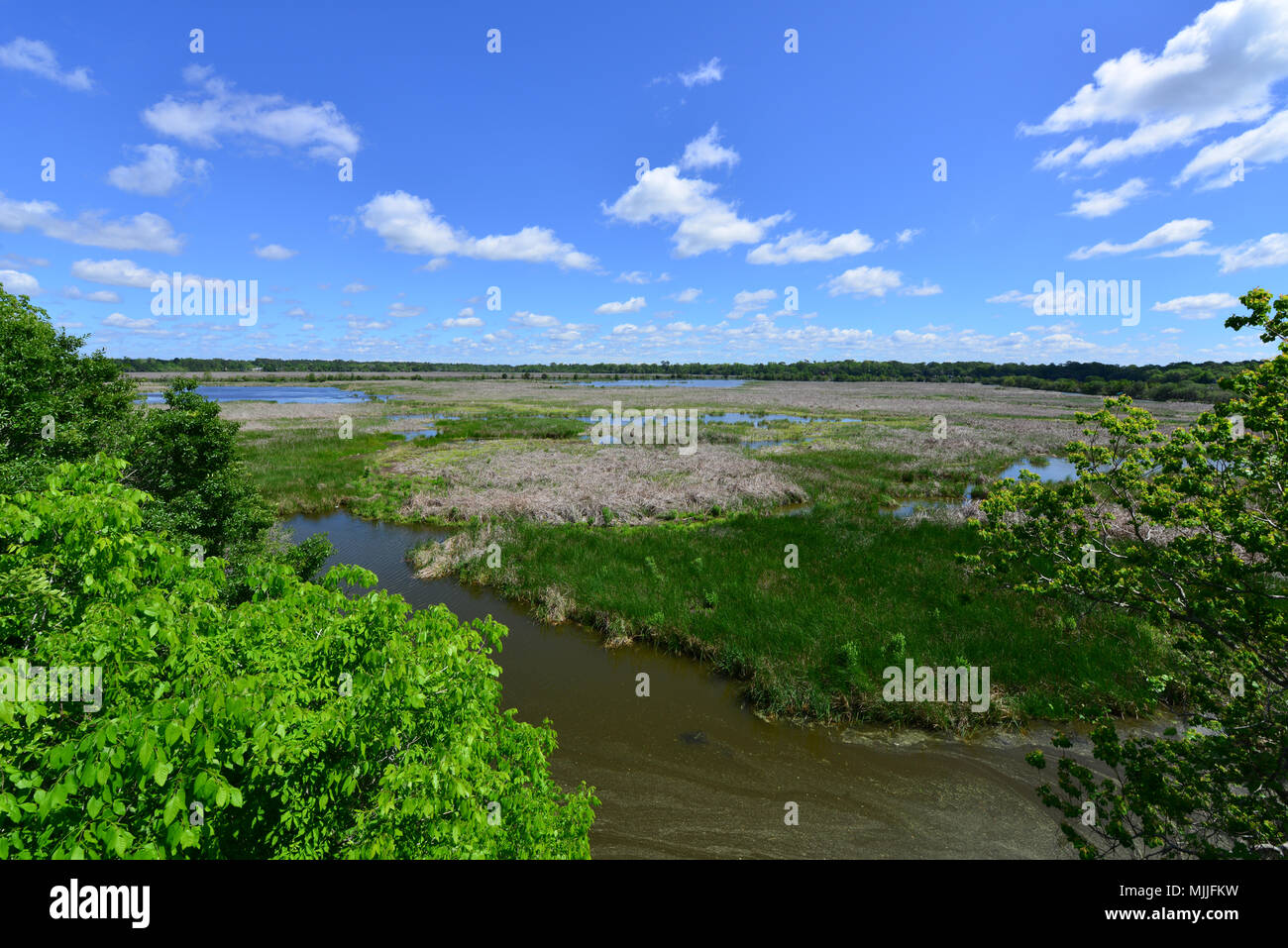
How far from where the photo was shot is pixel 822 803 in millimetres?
9953

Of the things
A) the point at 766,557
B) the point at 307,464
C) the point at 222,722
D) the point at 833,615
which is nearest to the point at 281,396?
the point at 307,464

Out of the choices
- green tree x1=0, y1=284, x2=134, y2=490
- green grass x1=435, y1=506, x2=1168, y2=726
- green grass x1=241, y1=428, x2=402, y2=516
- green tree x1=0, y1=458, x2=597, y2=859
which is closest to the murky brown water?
green grass x1=435, y1=506, x2=1168, y2=726

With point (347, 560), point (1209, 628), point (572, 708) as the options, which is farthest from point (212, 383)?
point (1209, 628)

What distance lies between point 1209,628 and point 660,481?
29307 millimetres

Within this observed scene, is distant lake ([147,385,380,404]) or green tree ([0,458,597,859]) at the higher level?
distant lake ([147,385,380,404])

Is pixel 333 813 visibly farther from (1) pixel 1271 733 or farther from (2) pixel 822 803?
(1) pixel 1271 733

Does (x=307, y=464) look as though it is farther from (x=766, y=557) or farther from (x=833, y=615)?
(x=833, y=615)

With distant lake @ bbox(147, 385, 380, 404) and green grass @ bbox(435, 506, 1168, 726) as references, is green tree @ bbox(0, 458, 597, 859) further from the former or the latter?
distant lake @ bbox(147, 385, 380, 404)

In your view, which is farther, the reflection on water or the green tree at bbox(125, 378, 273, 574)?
the reflection on water

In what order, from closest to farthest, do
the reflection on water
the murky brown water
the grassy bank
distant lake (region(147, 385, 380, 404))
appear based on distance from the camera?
the murky brown water < the grassy bank < the reflection on water < distant lake (region(147, 385, 380, 404))

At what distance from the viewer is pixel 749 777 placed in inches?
422

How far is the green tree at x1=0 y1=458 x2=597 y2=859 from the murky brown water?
16.2 ft

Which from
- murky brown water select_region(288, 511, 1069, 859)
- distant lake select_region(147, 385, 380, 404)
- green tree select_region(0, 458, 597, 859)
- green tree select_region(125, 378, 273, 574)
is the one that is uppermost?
distant lake select_region(147, 385, 380, 404)

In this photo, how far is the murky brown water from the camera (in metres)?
9.16
